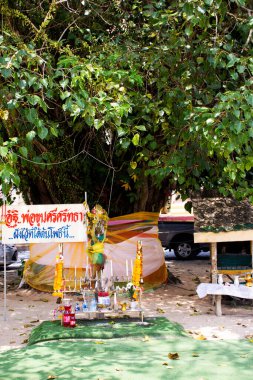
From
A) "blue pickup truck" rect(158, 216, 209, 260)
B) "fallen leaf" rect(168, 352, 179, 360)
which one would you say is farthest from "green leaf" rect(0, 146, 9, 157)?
"blue pickup truck" rect(158, 216, 209, 260)

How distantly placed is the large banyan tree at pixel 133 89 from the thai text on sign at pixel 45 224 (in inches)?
32.0

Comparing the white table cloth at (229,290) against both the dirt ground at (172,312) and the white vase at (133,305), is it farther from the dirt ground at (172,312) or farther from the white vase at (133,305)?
the white vase at (133,305)

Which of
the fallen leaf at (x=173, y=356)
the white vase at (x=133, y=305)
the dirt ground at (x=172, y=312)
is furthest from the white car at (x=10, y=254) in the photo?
the fallen leaf at (x=173, y=356)

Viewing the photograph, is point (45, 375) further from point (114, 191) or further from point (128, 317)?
point (114, 191)

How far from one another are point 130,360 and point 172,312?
364 centimetres

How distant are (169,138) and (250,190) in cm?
158

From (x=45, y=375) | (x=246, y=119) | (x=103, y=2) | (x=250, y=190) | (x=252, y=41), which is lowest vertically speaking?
(x=45, y=375)

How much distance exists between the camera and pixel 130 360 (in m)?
6.84

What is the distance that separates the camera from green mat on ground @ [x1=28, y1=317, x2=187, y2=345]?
26.6 ft

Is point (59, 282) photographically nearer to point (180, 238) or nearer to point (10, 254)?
point (10, 254)

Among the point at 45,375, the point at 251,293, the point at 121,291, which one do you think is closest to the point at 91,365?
the point at 45,375

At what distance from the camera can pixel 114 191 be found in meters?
13.5

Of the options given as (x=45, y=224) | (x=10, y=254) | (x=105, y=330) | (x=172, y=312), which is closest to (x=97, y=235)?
(x=45, y=224)

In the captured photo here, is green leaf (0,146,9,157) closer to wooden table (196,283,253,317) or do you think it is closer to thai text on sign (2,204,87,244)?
thai text on sign (2,204,87,244)
